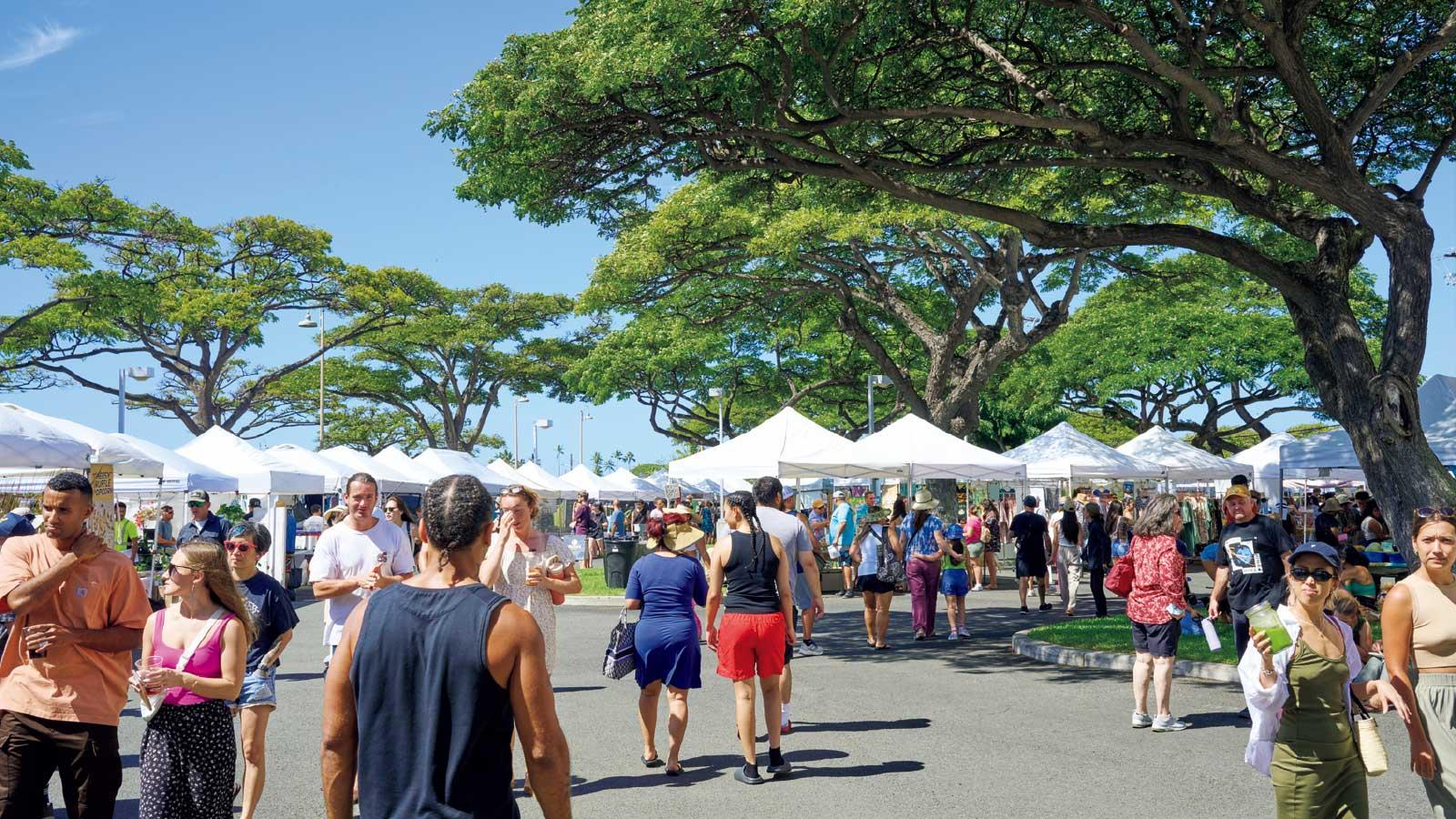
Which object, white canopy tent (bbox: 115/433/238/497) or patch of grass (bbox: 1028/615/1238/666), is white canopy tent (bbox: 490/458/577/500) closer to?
white canopy tent (bbox: 115/433/238/497)

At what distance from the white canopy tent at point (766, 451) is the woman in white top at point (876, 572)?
15.9 ft

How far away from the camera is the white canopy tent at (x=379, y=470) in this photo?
28.8 meters

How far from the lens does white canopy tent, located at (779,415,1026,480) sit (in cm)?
1981

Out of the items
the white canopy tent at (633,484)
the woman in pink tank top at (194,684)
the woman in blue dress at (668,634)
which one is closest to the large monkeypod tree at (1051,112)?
the woman in blue dress at (668,634)

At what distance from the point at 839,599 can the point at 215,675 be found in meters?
16.5

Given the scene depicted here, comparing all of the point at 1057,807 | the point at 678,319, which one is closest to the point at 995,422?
the point at 678,319

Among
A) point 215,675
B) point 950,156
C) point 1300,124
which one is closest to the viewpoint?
point 215,675

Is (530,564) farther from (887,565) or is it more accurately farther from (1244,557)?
(887,565)

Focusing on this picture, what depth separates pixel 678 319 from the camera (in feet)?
103

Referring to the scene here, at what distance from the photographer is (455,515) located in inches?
124

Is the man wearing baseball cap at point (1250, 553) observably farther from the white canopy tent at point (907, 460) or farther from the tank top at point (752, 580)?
the white canopy tent at point (907, 460)

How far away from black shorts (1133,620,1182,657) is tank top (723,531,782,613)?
3006mm

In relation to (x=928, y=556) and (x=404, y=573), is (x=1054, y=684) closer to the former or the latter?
(x=928, y=556)

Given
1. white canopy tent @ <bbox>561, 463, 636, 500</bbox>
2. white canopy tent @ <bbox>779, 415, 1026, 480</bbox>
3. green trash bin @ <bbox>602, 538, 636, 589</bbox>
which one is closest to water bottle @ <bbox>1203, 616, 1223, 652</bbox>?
white canopy tent @ <bbox>779, 415, 1026, 480</bbox>
